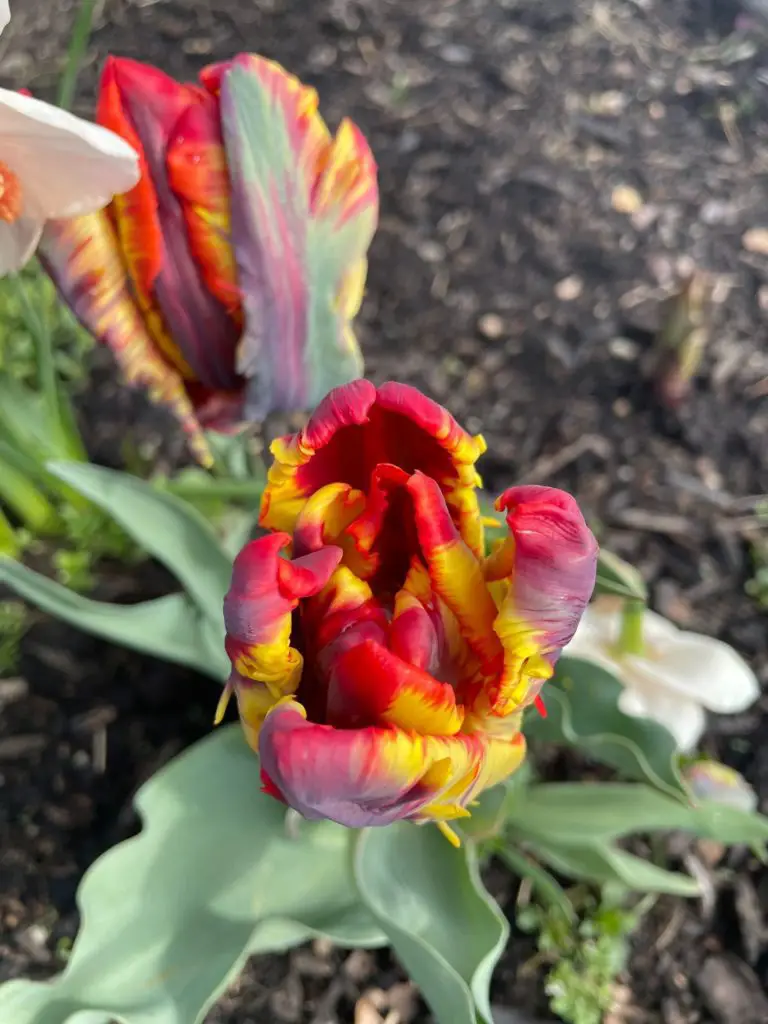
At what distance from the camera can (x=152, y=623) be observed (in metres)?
0.75

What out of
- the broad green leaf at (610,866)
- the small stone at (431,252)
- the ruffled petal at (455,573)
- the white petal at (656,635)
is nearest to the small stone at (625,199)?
the small stone at (431,252)

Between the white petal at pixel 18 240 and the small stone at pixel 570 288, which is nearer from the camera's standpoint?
the white petal at pixel 18 240

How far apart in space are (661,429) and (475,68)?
0.71m

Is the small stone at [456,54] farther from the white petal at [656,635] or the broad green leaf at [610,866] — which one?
the broad green leaf at [610,866]

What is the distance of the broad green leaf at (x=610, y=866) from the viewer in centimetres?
73

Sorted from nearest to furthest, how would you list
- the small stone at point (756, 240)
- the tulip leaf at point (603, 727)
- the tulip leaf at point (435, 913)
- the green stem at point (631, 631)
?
the tulip leaf at point (435, 913)
the tulip leaf at point (603, 727)
the green stem at point (631, 631)
the small stone at point (756, 240)

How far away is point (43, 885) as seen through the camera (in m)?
0.89

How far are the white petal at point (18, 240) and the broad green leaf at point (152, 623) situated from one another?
0.21 metres

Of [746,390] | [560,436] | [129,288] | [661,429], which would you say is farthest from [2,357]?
[746,390]

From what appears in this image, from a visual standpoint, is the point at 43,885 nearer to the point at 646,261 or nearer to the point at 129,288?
the point at 129,288

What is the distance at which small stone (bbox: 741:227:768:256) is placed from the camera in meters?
1.36

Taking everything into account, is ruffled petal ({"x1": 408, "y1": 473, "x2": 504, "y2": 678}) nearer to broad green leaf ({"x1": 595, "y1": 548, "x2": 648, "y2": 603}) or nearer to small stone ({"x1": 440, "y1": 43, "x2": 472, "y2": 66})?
broad green leaf ({"x1": 595, "y1": 548, "x2": 648, "y2": 603})

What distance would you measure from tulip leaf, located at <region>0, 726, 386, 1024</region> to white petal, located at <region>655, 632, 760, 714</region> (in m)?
0.33

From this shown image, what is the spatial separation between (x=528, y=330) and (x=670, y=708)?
59 cm
